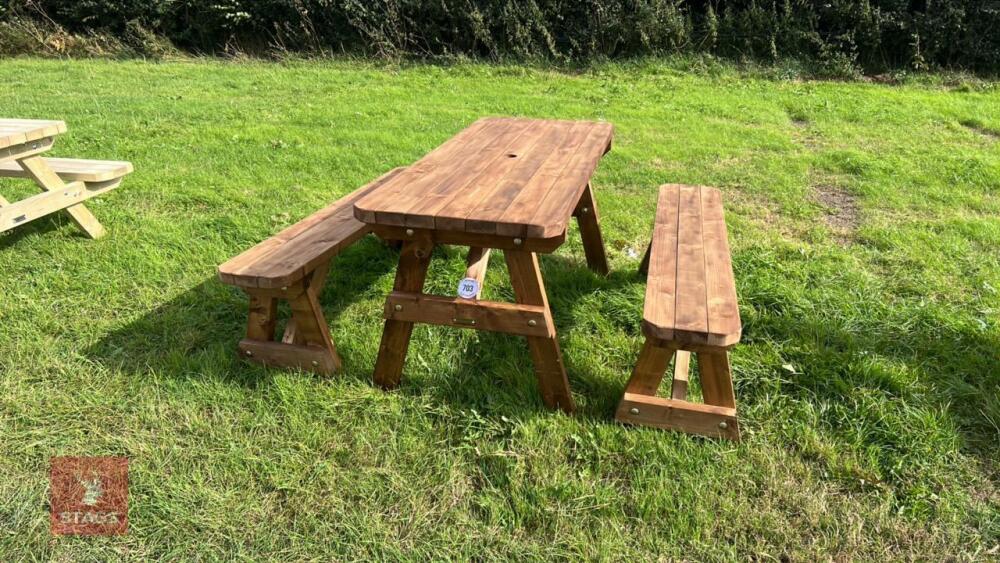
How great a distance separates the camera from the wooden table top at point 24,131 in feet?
10.3

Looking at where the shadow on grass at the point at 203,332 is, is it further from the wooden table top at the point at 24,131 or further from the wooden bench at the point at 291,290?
the wooden table top at the point at 24,131

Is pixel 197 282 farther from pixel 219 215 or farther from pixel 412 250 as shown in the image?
pixel 412 250

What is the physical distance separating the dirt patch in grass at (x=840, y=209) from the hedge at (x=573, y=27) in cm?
542

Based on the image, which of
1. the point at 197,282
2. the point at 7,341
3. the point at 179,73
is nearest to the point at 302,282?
the point at 197,282

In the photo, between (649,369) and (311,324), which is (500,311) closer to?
(649,369)

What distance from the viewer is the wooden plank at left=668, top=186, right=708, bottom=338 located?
6.44 ft

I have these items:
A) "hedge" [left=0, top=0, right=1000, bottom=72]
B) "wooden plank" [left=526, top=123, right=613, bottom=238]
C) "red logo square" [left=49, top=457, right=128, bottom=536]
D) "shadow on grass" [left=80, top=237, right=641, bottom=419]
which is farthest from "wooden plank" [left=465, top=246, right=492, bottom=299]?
"hedge" [left=0, top=0, right=1000, bottom=72]

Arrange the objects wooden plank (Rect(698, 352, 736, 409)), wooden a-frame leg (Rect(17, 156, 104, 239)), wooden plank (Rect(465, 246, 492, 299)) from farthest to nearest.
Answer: wooden a-frame leg (Rect(17, 156, 104, 239)), wooden plank (Rect(465, 246, 492, 299)), wooden plank (Rect(698, 352, 736, 409))

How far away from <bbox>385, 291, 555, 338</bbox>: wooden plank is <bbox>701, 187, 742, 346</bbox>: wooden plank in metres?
0.57

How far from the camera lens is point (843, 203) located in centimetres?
434

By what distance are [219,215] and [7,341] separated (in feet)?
5.13

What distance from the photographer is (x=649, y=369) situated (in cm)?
219

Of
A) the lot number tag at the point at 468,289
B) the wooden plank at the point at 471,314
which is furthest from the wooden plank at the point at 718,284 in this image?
the lot number tag at the point at 468,289

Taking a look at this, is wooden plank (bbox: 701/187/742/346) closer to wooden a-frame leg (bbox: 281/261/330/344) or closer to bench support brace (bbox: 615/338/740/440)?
bench support brace (bbox: 615/338/740/440)
